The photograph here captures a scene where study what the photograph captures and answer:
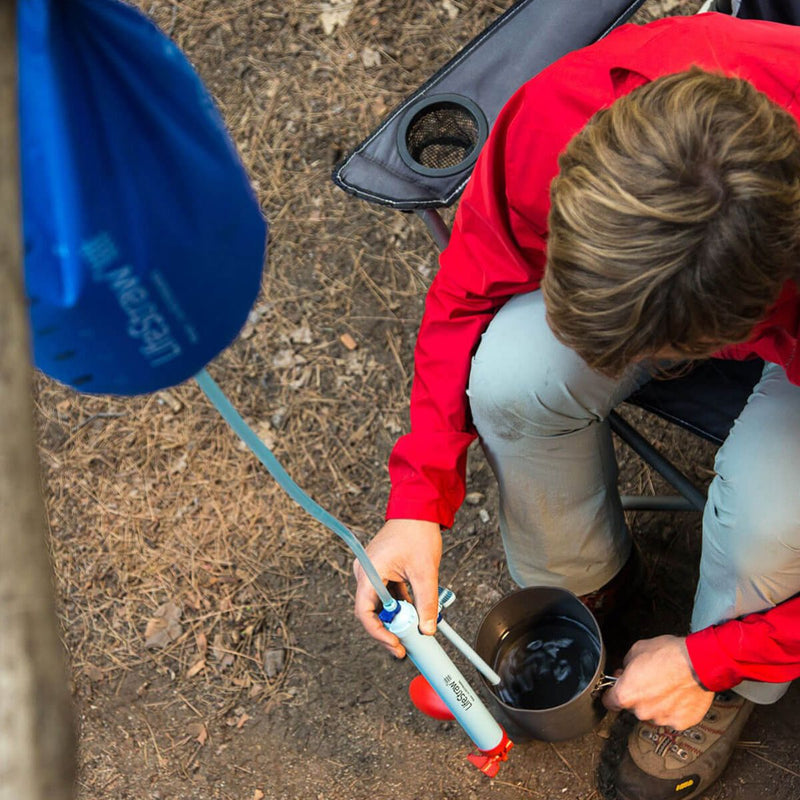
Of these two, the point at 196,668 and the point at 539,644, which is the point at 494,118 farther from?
the point at 196,668

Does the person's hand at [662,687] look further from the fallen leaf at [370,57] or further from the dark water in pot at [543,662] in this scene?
the fallen leaf at [370,57]

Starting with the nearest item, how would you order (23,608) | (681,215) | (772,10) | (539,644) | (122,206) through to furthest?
1. (23,608)
2. (122,206)
3. (681,215)
4. (772,10)
5. (539,644)

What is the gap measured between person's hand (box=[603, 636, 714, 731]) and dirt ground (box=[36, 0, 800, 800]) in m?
0.35

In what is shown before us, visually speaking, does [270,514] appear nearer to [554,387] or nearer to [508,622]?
[508,622]

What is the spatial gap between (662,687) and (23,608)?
117cm

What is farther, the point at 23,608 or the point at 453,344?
the point at 453,344

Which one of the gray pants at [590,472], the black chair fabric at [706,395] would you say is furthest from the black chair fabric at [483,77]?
the black chair fabric at [706,395]

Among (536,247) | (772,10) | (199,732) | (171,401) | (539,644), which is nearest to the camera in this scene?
(536,247)

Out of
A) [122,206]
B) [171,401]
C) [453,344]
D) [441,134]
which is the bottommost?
[171,401]

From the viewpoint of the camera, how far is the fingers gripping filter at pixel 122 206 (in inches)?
26.6

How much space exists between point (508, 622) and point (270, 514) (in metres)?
0.68

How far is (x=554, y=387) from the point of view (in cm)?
130

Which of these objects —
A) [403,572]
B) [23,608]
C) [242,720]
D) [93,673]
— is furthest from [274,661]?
[23,608]

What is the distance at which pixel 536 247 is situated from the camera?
1276mm
